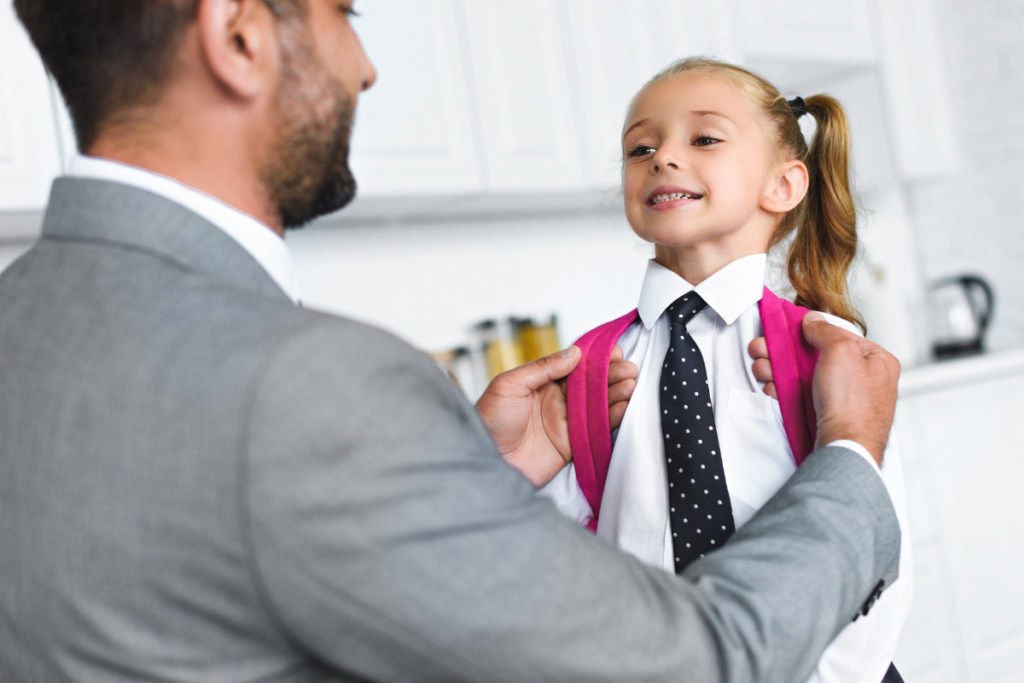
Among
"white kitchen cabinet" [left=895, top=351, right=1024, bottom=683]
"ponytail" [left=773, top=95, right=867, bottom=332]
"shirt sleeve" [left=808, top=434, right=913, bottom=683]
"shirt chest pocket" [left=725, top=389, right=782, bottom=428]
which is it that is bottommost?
"white kitchen cabinet" [left=895, top=351, right=1024, bottom=683]

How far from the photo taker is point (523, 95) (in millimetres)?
2600

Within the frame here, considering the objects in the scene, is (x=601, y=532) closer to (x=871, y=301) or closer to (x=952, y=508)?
(x=952, y=508)

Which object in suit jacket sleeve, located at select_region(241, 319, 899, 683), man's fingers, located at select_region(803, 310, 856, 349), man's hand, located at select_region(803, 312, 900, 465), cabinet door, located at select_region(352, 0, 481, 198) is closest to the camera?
suit jacket sleeve, located at select_region(241, 319, 899, 683)

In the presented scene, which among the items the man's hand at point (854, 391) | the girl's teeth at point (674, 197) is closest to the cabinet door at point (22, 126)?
the girl's teeth at point (674, 197)

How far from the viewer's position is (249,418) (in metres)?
0.65

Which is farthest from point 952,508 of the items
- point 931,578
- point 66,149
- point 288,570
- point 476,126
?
point 288,570

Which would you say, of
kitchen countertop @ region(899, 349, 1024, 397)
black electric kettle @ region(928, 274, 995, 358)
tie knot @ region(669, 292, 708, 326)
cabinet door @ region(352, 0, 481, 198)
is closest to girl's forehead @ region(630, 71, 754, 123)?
tie knot @ region(669, 292, 708, 326)

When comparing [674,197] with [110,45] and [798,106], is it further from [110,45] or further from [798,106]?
[110,45]

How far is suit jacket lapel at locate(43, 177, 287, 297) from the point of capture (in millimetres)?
742

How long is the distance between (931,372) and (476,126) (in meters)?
1.29

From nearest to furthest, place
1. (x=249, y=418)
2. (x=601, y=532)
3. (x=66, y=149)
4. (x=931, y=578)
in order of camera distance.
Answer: (x=249, y=418) < (x=601, y=532) < (x=66, y=149) < (x=931, y=578)

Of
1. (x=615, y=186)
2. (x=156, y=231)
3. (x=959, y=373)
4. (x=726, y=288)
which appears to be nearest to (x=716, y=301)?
(x=726, y=288)

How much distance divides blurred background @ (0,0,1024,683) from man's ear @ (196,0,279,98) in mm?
1410

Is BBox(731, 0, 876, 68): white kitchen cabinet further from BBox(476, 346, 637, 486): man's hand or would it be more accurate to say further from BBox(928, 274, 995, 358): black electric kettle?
BBox(476, 346, 637, 486): man's hand
